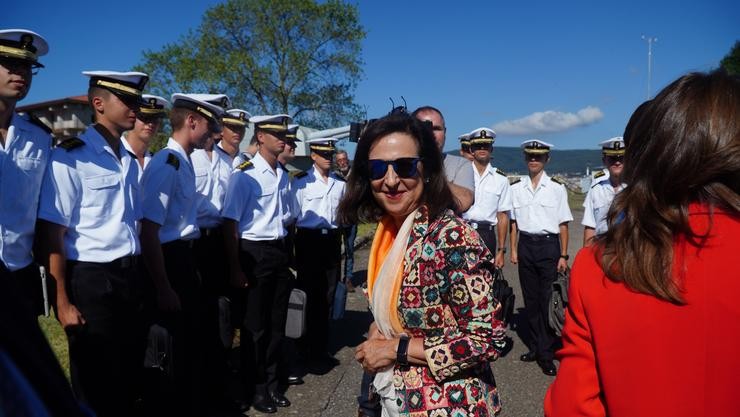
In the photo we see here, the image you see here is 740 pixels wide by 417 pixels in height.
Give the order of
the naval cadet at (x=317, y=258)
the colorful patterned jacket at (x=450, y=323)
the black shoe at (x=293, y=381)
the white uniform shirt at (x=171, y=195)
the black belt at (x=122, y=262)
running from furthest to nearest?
the naval cadet at (x=317, y=258)
the black shoe at (x=293, y=381)
the white uniform shirt at (x=171, y=195)
the black belt at (x=122, y=262)
the colorful patterned jacket at (x=450, y=323)

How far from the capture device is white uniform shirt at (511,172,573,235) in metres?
5.93

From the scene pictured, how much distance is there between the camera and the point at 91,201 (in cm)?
324

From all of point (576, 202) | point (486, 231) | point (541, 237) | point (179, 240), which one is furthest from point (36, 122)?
point (576, 202)

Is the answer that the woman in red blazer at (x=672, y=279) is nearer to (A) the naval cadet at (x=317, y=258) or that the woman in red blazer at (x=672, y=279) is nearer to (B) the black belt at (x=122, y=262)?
(B) the black belt at (x=122, y=262)

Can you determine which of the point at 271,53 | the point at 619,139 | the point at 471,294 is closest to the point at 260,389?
the point at 471,294

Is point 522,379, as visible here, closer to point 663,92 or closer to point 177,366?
point 177,366

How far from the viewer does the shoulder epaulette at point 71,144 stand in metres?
3.21

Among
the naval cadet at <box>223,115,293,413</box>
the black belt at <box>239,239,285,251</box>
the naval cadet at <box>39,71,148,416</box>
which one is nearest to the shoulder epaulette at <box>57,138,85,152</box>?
the naval cadet at <box>39,71,148,416</box>

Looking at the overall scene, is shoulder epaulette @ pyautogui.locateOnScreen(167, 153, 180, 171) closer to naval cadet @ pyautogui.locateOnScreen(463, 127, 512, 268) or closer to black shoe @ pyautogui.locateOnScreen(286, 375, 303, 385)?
black shoe @ pyautogui.locateOnScreen(286, 375, 303, 385)

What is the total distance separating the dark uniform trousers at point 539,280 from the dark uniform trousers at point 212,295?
3.15m

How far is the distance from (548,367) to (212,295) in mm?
3329

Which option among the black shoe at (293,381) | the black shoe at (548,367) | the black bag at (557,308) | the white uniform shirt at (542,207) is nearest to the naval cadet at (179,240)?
the black shoe at (293,381)

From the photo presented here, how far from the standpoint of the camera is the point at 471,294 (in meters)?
1.83

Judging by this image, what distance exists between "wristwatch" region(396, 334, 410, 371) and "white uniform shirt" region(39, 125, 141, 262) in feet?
7.03
